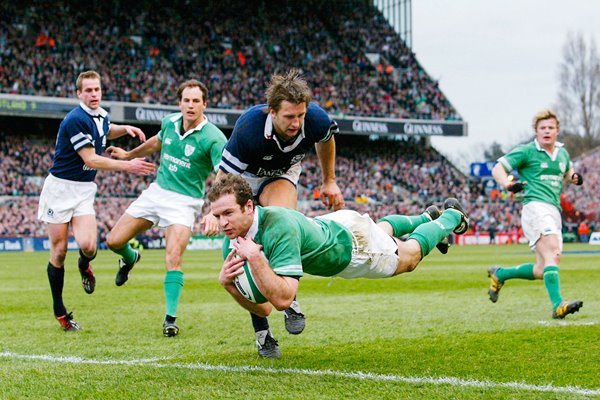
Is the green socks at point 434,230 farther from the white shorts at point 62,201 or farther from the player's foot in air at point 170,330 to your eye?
the white shorts at point 62,201

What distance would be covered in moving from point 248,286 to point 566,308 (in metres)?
4.14

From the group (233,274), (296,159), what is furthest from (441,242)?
(233,274)

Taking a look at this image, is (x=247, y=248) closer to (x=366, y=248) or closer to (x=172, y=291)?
(x=366, y=248)

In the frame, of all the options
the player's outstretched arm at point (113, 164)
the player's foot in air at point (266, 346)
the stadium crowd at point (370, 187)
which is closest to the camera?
the player's foot in air at point (266, 346)

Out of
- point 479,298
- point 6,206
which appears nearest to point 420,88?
point 6,206

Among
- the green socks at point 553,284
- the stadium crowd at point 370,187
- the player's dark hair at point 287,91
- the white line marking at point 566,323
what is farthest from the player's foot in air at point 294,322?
the stadium crowd at point 370,187

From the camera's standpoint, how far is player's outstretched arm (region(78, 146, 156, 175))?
7.34m

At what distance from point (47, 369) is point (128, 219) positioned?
301 cm

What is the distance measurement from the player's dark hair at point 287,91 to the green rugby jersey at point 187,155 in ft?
7.13

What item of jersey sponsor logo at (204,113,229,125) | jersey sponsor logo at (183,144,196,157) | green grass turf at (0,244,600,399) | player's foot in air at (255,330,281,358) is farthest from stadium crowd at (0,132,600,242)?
player's foot in air at (255,330,281,358)

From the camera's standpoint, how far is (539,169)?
9.19m

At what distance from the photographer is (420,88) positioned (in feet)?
175

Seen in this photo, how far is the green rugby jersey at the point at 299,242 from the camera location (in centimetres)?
505

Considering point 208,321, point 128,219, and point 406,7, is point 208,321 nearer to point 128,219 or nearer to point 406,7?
point 128,219
